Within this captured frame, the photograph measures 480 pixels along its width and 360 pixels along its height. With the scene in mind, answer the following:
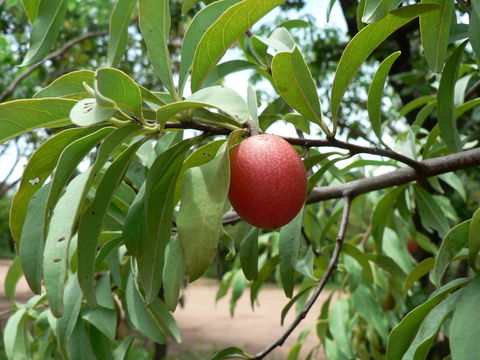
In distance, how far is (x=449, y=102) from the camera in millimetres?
846

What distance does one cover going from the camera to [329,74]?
3.88 meters

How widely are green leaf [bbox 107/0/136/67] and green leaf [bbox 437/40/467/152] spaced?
0.47 meters

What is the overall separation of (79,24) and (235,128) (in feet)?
14.2

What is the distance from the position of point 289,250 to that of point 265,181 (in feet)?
1.07

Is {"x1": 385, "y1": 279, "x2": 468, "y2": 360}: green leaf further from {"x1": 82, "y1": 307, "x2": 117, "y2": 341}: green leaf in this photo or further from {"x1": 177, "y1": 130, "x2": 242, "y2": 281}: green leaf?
{"x1": 82, "y1": 307, "x2": 117, "y2": 341}: green leaf

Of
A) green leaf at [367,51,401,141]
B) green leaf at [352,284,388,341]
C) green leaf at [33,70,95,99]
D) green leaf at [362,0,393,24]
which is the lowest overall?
green leaf at [352,284,388,341]

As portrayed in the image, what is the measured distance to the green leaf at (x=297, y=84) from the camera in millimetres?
644

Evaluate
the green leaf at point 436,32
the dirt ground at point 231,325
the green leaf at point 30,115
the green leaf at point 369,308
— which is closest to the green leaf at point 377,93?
the green leaf at point 436,32

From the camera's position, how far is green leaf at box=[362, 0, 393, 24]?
1.96ft

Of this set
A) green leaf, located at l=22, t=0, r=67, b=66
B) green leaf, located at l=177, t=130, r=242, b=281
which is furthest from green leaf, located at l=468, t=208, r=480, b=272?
green leaf, located at l=22, t=0, r=67, b=66

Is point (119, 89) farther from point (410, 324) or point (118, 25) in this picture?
point (410, 324)

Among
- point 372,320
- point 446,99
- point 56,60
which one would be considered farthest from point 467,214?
point 56,60

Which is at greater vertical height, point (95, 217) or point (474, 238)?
point (95, 217)

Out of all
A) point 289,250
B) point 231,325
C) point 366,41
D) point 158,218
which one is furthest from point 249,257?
point 231,325
